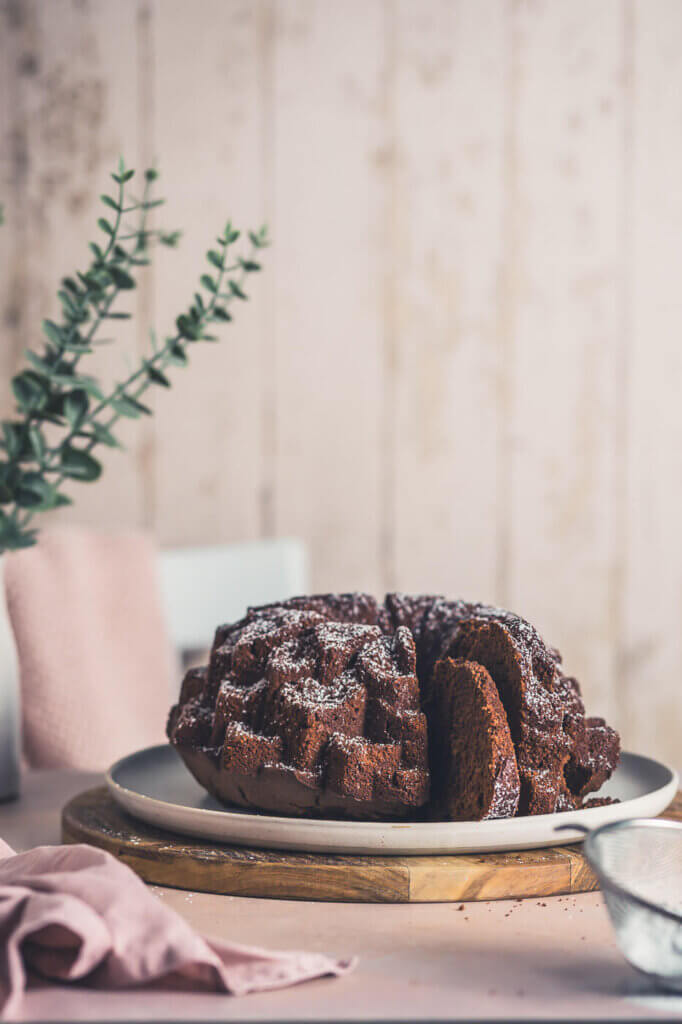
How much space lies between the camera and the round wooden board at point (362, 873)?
80cm

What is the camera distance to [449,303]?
8.10ft

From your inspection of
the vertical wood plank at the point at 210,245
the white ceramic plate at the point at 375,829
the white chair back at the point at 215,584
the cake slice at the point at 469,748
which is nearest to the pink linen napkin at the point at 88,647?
the white chair back at the point at 215,584

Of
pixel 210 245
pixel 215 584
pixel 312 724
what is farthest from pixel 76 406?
pixel 210 245

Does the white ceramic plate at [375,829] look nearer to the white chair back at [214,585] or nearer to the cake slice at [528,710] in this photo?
the cake slice at [528,710]

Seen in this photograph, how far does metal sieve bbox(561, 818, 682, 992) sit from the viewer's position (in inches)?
24.6

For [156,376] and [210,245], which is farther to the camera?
[210,245]

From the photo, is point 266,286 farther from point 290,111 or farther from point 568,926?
point 568,926

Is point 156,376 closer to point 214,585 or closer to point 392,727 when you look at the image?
point 392,727

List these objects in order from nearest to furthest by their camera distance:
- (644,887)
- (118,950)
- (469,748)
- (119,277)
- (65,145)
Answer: (118,950)
(644,887)
(469,748)
(119,277)
(65,145)

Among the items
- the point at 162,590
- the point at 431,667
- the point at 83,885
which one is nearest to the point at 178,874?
the point at 83,885

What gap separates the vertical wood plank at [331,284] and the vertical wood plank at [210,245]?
51 mm

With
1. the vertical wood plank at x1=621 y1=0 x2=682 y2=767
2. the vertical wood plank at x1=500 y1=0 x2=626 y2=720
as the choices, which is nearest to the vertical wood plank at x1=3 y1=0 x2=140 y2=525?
the vertical wood plank at x1=500 y1=0 x2=626 y2=720

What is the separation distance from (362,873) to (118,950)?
0.72ft

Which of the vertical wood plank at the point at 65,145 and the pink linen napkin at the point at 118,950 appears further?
the vertical wood plank at the point at 65,145
